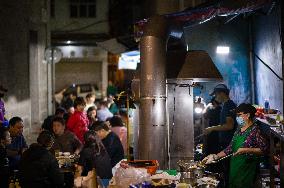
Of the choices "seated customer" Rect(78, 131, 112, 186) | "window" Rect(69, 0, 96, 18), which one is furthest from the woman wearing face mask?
"window" Rect(69, 0, 96, 18)

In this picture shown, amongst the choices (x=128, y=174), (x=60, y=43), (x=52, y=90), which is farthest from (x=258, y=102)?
(x=60, y=43)

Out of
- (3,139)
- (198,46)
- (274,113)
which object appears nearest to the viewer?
(3,139)

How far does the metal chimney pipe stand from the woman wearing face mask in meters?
1.11

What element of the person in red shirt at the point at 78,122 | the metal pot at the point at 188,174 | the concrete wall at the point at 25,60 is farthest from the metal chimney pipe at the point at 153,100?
the concrete wall at the point at 25,60

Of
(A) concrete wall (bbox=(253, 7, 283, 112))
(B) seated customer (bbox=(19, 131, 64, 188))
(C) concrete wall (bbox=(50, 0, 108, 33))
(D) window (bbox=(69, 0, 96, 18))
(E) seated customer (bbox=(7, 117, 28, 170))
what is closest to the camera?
(B) seated customer (bbox=(19, 131, 64, 188))

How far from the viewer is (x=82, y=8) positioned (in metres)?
35.6

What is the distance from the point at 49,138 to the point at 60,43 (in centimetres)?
2821

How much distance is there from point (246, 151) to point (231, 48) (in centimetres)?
756

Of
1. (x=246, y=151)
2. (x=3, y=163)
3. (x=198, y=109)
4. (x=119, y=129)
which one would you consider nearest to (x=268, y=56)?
(x=198, y=109)

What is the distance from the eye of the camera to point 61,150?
1027 centimetres

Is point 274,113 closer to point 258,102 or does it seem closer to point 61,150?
point 258,102

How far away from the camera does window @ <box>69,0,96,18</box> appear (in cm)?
3534

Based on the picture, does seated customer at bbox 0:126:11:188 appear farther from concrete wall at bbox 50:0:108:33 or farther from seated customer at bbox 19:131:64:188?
concrete wall at bbox 50:0:108:33

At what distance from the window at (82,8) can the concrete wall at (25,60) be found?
13.8 meters
